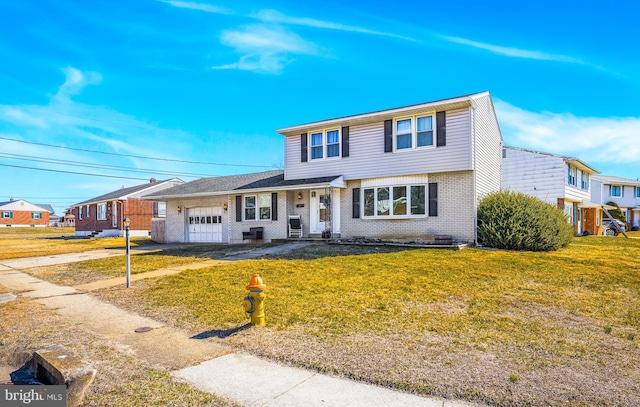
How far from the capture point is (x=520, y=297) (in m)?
7.34

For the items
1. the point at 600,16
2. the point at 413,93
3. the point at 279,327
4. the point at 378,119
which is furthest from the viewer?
the point at 413,93

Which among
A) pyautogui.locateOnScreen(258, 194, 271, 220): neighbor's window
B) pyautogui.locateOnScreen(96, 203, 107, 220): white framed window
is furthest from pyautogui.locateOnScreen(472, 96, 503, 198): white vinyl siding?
pyautogui.locateOnScreen(96, 203, 107, 220): white framed window

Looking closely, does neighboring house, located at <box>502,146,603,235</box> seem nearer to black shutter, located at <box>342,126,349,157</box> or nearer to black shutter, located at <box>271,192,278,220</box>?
black shutter, located at <box>342,126,349,157</box>

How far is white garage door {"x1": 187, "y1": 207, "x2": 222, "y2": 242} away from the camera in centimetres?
2286

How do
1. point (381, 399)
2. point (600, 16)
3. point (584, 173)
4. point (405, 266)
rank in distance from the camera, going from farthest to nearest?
point (584, 173) → point (600, 16) → point (405, 266) → point (381, 399)

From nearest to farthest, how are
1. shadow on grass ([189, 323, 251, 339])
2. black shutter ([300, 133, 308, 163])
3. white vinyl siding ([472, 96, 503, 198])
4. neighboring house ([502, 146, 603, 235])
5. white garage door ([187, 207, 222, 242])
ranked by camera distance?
shadow on grass ([189, 323, 251, 339])
white vinyl siding ([472, 96, 503, 198])
black shutter ([300, 133, 308, 163])
white garage door ([187, 207, 222, 242])
neighboring house ([502, 146, 603, 235])

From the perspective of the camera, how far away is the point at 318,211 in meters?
18.6

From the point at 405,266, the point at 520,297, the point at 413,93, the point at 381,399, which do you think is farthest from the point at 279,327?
the point at 413,93

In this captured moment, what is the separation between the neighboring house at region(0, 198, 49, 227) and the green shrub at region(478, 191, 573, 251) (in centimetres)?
8488

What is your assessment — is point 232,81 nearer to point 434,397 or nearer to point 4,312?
point 4,312

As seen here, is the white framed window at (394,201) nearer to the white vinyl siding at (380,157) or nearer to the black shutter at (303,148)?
the white vinyl siding at (380,157)

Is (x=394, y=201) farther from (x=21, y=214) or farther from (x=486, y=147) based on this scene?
(x=21, y=214)

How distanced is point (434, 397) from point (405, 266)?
7.16 metres

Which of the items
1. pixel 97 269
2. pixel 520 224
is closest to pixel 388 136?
pixel 520 224
